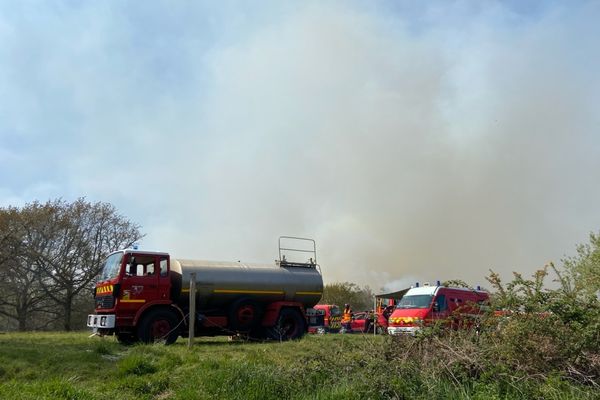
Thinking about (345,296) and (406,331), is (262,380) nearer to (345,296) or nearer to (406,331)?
(406,331)

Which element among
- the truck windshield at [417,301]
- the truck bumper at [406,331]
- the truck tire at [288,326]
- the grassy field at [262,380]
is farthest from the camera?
the truck windshield at [417,301]

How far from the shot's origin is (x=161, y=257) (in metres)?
15.2

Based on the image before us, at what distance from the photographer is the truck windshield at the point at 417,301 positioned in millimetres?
19562

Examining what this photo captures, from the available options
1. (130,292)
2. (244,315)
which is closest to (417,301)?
(244,315)

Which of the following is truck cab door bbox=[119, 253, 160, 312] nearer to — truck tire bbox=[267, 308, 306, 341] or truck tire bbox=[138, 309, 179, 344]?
truck tire bbox=[138, 309, 179, 344]

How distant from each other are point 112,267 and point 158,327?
2.25 meters

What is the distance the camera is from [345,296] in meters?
64.6

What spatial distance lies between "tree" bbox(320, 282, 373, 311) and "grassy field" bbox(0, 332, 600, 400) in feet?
182

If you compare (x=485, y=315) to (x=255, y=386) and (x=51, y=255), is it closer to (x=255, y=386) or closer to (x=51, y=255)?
(x=255, y=386)

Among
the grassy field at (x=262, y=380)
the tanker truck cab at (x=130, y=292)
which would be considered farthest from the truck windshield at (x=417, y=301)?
the grassy field at (x=262, y=380)

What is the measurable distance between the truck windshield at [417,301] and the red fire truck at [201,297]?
4.15 metres

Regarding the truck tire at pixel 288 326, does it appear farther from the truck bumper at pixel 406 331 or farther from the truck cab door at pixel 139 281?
the truck bumper at pixel 406 331

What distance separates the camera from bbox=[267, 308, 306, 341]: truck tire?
1650 cm

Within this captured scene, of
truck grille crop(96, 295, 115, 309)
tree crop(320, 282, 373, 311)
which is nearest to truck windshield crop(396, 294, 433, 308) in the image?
truck grille crop(96, 295, 115, 309)
